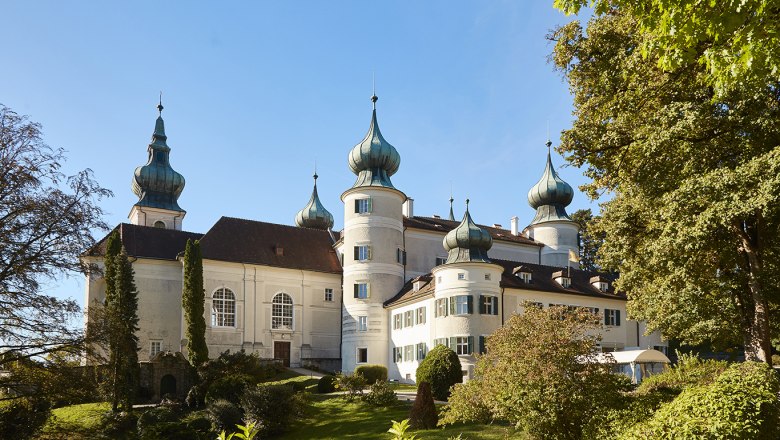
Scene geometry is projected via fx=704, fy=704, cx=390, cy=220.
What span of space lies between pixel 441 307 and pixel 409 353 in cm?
483

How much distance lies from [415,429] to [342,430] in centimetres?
431

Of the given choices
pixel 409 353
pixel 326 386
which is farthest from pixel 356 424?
pixel 409 353

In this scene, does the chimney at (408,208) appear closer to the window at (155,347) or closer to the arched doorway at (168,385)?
the window at (155,347)

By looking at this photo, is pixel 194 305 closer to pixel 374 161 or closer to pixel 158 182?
pixel 374 161

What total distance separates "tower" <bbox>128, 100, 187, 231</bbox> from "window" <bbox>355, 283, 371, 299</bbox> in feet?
78.2

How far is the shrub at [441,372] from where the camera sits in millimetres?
30625

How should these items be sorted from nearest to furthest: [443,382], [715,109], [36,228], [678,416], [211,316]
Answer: [678,416]
[36,228]
[715,109]
[443,382]
[211,316]

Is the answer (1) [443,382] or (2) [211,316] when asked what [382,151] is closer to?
(2) [211,316]

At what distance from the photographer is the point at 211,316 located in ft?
152

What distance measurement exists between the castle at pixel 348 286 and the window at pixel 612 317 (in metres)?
0.07

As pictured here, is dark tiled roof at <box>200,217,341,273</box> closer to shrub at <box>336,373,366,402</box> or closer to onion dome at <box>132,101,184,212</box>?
onion dome at <box>132,101,184,212</box>

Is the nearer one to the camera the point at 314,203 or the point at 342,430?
the point at 342,430

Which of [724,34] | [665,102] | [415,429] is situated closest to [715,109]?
[665,102]

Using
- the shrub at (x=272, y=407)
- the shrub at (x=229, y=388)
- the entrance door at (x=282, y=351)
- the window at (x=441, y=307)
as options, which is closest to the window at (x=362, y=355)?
the entrance door at (x=282, y=351)
